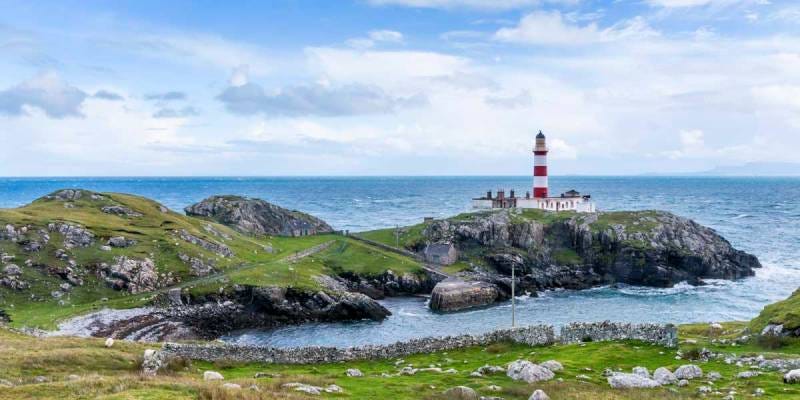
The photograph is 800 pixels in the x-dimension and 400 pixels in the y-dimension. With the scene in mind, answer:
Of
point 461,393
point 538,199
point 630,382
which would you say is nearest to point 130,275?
point 461,393

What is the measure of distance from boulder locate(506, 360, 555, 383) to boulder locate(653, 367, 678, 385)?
5367 millimetres

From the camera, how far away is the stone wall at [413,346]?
42875 mm

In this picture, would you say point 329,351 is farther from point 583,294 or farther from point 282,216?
point 282,216

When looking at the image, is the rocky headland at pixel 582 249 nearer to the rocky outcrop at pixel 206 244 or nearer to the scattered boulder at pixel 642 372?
the rocky outcrop at pixel 206 244

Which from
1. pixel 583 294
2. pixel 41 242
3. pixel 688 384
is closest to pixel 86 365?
pixel 688 384

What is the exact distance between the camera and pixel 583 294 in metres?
102

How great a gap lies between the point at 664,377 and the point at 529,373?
22.9 ft

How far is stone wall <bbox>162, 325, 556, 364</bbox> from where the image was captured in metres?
43.4

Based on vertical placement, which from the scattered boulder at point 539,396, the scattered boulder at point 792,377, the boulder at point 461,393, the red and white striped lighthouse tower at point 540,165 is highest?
the red and white striped lighthouse tower at point 540,165

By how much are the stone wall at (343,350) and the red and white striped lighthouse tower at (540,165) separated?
9292cm

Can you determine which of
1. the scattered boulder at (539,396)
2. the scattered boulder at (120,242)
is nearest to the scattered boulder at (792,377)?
the scattered boulder at (539,396)

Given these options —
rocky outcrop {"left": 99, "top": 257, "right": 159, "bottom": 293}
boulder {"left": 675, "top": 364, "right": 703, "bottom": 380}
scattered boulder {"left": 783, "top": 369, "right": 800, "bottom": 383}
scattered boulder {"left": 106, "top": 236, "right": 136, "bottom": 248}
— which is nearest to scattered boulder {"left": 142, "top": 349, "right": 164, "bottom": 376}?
boulder {"left": 675, "top": 364, "right": 703, "bottom": 380}

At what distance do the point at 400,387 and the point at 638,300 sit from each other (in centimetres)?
7486

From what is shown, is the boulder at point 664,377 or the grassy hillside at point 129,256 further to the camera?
the grassy hillside at point 129,256
